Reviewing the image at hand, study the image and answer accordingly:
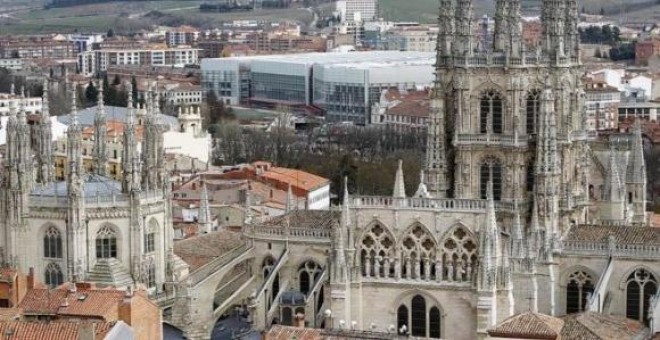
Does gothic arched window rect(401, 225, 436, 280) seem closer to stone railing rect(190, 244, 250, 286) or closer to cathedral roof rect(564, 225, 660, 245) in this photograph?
cathedral roof rect(564, 225, 660, 245)

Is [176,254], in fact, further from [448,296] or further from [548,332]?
[548,332]

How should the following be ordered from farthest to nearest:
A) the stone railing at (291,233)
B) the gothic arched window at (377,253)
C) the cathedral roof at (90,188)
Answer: the stone railing at (291,233) < the gothic arched window at (377,253) < the cathedral roof at (90,188)

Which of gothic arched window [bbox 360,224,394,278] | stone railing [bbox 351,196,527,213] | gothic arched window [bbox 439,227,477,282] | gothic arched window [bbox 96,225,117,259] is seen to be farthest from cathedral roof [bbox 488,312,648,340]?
gothic arched window [bbox 96,225,117,259]

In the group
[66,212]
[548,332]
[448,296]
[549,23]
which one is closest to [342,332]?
[548,332]

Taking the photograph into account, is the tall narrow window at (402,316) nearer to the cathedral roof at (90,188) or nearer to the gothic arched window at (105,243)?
the gothic arched window at (105,243)

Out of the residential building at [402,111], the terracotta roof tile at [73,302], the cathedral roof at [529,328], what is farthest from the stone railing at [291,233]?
the residential building at [402,111]

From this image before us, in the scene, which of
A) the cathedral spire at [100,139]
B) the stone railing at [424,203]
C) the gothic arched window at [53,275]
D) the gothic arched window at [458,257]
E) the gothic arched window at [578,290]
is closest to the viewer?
the gothic arched window at [458,257]

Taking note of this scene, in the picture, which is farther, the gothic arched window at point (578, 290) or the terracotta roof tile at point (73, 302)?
the gothic arched window at point (578, 290)
